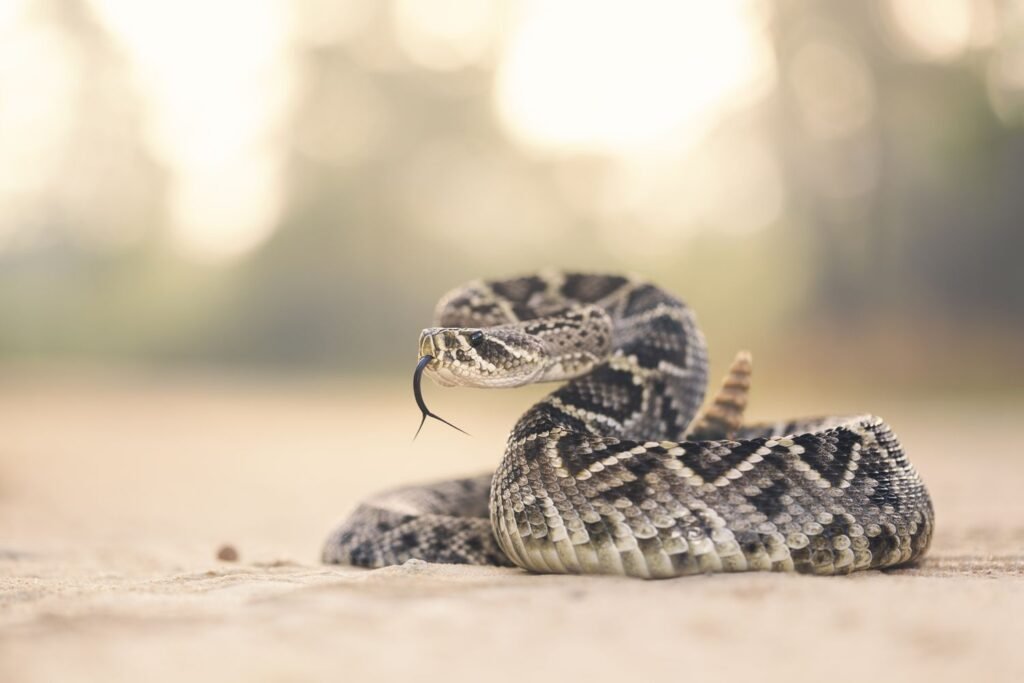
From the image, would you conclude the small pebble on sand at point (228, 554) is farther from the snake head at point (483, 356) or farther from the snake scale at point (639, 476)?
the snake head at point (483, 356)

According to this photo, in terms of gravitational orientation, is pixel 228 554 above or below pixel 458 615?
below

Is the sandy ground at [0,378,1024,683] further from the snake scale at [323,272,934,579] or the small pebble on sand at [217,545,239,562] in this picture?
the snake scale at [323,272,934,579]

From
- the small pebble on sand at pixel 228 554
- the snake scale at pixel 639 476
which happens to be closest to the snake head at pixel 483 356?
the snake scale at pixel 639 476

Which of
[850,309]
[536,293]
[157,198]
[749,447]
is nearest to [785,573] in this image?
[749,447]

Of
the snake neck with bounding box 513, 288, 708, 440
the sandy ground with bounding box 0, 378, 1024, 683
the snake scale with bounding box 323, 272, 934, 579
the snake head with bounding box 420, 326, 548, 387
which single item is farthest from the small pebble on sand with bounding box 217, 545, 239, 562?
the snake neck with bounding box 513, 288, 708, 440

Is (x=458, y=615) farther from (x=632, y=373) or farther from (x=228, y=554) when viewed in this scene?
(x=228, y=554)

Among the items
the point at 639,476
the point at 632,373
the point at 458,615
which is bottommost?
the point at 458,615

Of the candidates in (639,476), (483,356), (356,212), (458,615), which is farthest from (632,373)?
(356,212)

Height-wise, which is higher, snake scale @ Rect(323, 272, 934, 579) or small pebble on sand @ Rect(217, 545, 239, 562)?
snake scale @ Rect(323, 272, 934, 579)
